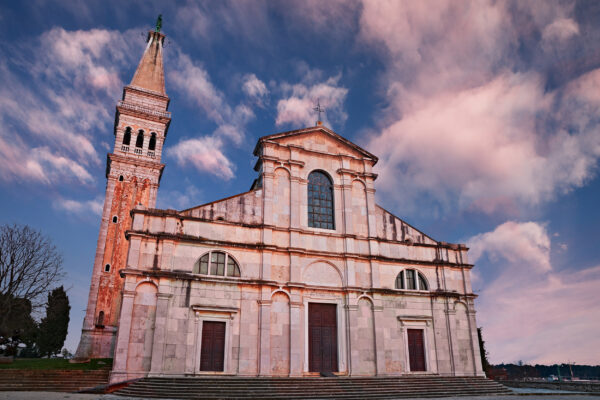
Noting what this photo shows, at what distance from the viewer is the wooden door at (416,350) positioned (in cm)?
2261

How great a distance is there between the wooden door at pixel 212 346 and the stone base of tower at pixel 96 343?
14852 mm

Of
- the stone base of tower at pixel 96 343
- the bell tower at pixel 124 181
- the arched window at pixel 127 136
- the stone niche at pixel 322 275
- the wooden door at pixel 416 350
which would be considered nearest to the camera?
the stone niche at pixel 322 275

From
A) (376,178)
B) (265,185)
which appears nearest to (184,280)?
(265,185)

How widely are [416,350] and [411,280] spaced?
3.89 meters

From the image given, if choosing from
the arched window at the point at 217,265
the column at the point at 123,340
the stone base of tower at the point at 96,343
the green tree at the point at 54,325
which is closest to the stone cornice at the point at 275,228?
the arched window at the point at 217,265

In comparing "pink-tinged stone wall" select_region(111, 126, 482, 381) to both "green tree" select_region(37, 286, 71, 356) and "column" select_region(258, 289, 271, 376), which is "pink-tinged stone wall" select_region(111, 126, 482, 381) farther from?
"green tree" select_region(37, 286, 71, 356)

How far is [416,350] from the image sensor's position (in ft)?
75.1

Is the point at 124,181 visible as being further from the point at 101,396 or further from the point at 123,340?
the point at 101,396

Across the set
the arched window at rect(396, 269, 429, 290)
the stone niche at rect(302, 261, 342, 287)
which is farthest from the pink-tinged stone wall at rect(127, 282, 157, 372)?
the arched window at rect(396, 269, 429, 290)

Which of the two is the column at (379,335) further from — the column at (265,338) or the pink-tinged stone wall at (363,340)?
the column at (265,338)

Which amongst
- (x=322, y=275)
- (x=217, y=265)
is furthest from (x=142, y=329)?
(x=322, y=275)

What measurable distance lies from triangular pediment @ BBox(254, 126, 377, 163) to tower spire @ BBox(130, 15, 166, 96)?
21.8 metres

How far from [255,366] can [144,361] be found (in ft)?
16.4

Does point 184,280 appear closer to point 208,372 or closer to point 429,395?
point 208,372
